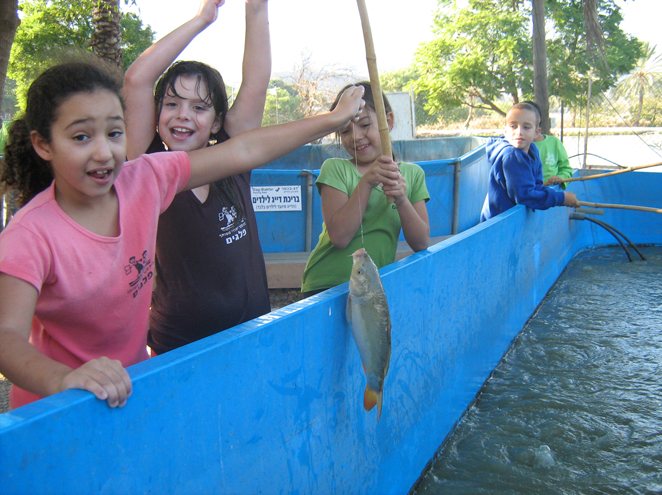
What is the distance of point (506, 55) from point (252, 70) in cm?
3025

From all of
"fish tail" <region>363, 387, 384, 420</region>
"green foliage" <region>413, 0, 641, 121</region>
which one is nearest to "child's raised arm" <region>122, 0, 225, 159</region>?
"fish tail" <region>363, 387, 384, 420</region>

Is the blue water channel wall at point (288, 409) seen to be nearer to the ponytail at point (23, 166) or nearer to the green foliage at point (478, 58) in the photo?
the ponytail at point (23, 166)

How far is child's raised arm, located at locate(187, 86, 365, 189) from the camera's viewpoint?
230cm

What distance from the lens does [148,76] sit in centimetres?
265

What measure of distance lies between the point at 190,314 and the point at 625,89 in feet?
189

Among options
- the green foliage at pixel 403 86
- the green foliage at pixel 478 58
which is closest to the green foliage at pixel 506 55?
the green foliage at pixel 478 58

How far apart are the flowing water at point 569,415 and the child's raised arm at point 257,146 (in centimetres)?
200

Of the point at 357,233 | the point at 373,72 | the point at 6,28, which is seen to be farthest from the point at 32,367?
the point at 6,28

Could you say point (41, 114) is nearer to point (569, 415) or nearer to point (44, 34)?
point (569, 415)

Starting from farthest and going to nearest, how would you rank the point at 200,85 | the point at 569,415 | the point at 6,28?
the point at 6,28 → the point at 569,415 → the point at 200,85

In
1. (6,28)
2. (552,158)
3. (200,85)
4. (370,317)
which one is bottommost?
(370,317)

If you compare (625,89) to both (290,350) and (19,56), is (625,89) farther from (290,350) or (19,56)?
(290,350)

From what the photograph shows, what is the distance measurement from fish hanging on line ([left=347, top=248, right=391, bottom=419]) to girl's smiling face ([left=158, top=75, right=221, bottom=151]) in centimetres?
82

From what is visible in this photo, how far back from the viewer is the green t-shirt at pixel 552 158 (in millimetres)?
7645
